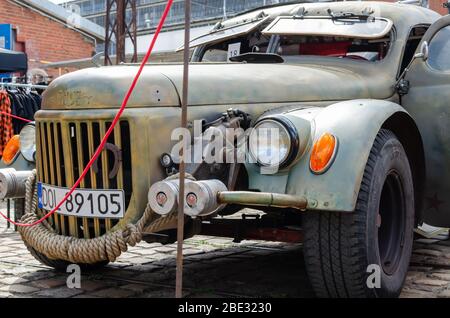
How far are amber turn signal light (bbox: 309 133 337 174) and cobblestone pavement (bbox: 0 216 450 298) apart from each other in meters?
1.00

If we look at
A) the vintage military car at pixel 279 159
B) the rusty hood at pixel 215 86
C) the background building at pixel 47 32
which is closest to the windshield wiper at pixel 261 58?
the vintage military car at pixel 279 159

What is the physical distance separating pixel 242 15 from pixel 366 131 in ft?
8.24

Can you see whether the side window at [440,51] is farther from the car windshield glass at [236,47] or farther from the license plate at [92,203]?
the license plate at [92,203]

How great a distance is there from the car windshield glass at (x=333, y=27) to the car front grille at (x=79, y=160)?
6.17ft

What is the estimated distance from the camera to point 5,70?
930 centimetres

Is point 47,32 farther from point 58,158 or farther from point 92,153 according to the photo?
point 92,153

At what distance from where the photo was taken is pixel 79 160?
141 inches

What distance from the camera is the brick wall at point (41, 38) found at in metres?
17.0

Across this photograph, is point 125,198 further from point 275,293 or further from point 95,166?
point 275,293

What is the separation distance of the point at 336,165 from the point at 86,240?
141 centimetres

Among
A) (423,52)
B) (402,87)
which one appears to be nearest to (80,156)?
Answer: (402,87)

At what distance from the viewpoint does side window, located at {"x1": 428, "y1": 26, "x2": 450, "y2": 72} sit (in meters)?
4.61
